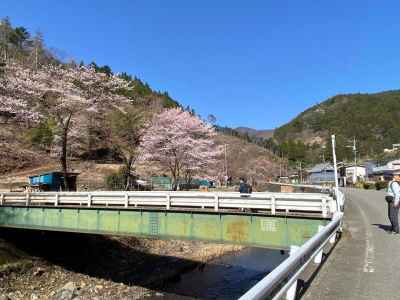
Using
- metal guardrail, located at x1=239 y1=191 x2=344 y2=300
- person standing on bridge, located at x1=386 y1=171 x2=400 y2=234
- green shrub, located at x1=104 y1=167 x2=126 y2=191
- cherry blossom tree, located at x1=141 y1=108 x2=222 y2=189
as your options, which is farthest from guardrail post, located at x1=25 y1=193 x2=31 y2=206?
cherry blossom tree, located at x1=141 y1=108 x2=222 y2=189

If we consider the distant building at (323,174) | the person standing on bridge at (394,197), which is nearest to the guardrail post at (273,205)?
the person standing on bridge at (394,197)

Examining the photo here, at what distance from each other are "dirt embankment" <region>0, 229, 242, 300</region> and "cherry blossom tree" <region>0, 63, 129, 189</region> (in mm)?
11736

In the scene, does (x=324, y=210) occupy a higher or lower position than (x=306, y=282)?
higher

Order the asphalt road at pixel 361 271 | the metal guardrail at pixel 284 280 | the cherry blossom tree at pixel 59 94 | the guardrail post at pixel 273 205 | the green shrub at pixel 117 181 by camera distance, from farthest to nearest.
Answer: the green shrub at pixel 117 181
the cherry blossom tree at pixel 59 94
the guardrail post at pixel 273 205
the asphalt road at pixel 361 271
the metal guardrail at pixel 284 280

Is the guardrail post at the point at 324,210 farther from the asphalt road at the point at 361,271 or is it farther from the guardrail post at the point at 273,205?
the guardrail post at the point at 273,205

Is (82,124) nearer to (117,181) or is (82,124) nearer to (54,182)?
(117,181)

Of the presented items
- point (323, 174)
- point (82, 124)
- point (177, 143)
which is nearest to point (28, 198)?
point (177, 143)

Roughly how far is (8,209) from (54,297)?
7.59 meters

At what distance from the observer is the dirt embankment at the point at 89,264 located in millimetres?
20984

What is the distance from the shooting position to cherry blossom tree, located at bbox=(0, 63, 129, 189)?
3919 centimetres

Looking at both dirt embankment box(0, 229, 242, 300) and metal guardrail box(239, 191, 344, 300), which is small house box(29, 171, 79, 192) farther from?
metal guardrail box(239, 191, 344, 300)

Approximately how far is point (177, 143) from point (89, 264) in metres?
25.5

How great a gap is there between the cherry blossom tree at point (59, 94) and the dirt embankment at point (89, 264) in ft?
38.5

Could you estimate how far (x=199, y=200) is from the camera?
16.5 metres
